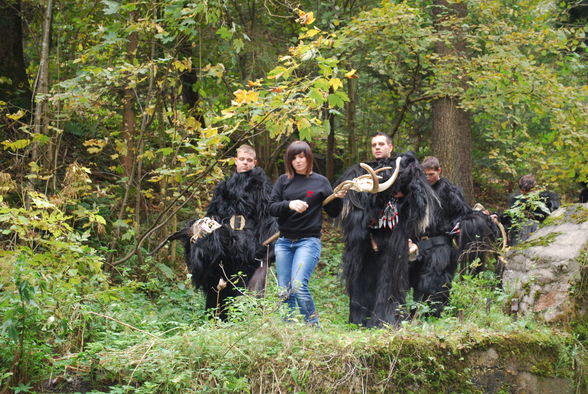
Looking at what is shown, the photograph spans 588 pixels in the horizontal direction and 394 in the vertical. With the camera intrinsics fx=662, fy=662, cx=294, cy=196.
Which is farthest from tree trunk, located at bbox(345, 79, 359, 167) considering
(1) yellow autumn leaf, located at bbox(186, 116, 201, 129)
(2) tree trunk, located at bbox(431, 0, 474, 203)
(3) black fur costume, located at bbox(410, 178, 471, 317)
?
(1) yellow autumn leaf, located at bbox(186, 116, 201, 129)

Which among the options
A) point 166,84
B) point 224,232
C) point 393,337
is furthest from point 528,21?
point 393,337

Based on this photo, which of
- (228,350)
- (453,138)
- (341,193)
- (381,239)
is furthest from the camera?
(453,138)

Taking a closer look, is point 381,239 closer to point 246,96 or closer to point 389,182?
point 389,182

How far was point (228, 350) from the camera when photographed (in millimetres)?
4336

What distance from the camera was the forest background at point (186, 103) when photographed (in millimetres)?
6023

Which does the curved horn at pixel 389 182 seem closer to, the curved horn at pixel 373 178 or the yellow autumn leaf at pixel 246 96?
the curved horn at pixel 373 178

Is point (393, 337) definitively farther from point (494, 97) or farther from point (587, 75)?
point (587, 75)

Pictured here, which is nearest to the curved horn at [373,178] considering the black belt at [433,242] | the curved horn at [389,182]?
the curved horn at [389,182]

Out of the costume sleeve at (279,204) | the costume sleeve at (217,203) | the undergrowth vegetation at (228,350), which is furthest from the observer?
the costume sleeve at (217,203)

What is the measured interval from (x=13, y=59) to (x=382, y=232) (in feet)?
23.5

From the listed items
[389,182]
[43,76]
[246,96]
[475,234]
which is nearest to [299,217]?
[389,182]

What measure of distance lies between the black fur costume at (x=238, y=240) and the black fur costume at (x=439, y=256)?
1.85m

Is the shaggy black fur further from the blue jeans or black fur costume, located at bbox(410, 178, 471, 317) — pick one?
the blue jeans

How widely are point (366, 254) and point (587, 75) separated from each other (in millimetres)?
10318
